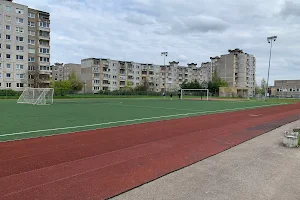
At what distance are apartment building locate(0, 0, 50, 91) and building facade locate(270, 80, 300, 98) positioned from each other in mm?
93982

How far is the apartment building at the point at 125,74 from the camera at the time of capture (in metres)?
94.3

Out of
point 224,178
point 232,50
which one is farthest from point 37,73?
point 232,50

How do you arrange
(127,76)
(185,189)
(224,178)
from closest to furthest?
1. (185,189)
2. (224,178)
3. (127,76)

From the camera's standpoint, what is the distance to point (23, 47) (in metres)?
65.4

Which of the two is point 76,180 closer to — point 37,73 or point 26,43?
point 37,73

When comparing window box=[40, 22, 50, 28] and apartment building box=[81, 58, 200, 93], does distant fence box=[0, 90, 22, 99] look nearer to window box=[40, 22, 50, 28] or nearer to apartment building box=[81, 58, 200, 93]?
window box=[40, 22, 50, 28]

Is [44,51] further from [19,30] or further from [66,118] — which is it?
[66,118]

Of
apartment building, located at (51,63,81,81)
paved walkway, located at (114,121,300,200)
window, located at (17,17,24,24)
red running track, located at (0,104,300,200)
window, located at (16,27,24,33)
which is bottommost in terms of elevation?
paved walkway, located at (114,121,300,200)

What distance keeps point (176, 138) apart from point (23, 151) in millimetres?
4990

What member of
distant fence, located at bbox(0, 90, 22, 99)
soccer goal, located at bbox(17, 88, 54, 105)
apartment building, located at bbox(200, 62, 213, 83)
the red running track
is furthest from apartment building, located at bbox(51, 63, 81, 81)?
the red running track

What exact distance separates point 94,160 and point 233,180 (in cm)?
319

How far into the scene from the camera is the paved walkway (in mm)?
4137

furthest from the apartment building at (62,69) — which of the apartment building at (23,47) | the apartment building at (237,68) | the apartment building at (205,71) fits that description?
the apartment building at (205,71)

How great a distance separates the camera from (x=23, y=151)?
264 inches
